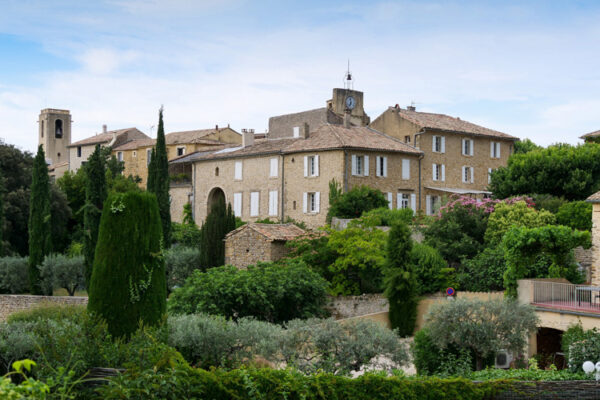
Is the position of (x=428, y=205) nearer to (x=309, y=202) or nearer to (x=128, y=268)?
(x=309, y=202)

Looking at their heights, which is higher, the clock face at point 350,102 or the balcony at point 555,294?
the clock face at point 350,102

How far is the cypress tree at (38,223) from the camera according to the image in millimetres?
39062

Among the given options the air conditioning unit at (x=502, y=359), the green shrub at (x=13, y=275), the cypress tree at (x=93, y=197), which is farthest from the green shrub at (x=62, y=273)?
the air conditioning unit at (x=502, y=359)

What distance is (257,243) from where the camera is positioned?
35250mm

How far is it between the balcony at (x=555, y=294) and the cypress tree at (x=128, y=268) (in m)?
13.4

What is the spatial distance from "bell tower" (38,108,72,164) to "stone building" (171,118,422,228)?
46.3 meters

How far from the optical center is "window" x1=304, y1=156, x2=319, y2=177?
4591cm

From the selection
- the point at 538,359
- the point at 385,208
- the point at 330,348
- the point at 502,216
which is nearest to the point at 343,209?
the point at 385,208

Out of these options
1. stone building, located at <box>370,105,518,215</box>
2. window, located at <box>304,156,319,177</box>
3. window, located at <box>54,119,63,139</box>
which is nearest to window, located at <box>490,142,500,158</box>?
stone building, located at <box>370,105,518,215</box>

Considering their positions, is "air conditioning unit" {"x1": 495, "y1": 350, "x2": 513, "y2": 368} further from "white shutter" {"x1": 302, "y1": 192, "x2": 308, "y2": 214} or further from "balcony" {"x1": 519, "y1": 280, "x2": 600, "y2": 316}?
"white shutter" {"x1": 302, "y1": 192, "x2": 308, "y2": 214}

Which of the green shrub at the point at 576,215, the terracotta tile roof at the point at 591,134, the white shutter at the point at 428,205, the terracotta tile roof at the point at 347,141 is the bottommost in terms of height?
the green shrub at the point at 576,215

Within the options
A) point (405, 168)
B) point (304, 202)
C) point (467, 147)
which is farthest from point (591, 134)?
point (304, 202)

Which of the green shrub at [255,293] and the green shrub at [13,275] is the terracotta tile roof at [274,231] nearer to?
the green shrub at [255,293]

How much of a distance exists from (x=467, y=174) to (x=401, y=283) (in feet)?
80.5
